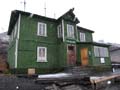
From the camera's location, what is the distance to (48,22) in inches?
738

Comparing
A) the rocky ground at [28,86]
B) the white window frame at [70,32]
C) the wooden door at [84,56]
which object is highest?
the white window frame at [70,32]

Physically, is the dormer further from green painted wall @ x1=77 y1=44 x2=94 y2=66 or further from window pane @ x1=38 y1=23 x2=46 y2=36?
window pane @ x1=38 y1=23 x2=46 y2=36

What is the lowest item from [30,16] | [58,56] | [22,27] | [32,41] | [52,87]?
[52,87]

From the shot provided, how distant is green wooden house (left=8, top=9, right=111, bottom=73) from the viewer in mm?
16438

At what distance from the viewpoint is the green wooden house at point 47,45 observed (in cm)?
1644

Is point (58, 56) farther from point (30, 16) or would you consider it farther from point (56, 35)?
point (30, 16)

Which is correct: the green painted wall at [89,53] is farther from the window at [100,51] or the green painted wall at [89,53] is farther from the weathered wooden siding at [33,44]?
the weathered wooden siding at [33,44]

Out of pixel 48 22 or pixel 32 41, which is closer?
pixel 32 41

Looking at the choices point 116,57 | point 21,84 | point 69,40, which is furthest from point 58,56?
point 116,57

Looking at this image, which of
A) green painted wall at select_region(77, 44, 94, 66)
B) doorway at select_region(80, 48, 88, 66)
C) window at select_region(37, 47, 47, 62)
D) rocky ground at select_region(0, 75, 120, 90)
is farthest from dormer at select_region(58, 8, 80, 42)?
rocky ground at select_region(0, 75, 120, 90)

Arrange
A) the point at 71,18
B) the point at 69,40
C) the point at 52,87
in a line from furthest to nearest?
the point at 71,18 < the point at 69,40 < the point at 52,87

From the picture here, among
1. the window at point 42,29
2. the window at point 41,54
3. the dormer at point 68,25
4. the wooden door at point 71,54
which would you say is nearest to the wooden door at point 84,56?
the wooden door at point 71,54

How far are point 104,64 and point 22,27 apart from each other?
41.1ft

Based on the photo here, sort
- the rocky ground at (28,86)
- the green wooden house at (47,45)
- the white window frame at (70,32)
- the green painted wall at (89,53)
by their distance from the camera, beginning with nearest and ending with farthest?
1. the rocky ground at (28,86)
2. the green wooden house at (47,45)
3. the white window frame at (70,32)
4. the green painted wall at (89,53)
